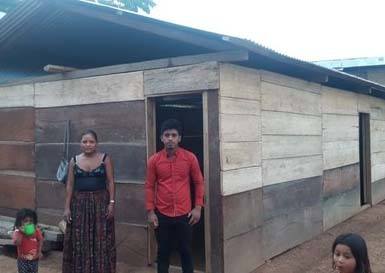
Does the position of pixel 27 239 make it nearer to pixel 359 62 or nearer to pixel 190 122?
pixel 190 122

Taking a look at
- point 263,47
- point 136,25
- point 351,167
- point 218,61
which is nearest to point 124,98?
point 136,25

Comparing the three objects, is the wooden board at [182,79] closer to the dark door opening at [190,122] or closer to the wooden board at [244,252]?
the dark door opening at [190,122]

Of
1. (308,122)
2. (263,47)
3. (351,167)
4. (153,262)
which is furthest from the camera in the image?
(351,167)

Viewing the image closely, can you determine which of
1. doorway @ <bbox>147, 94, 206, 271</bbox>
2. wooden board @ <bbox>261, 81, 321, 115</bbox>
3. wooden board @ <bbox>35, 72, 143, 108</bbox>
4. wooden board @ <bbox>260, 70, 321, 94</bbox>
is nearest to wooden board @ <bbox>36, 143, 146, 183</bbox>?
wooden board @ <bbox>35, 72, 143, 108</bbox>

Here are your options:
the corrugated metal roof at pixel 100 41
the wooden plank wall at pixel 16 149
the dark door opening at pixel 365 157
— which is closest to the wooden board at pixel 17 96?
the wooden plank wall at pixel 16 149

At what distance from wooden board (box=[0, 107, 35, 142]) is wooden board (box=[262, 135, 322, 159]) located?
3276mm

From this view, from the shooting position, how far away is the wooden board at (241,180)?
16.4 feet

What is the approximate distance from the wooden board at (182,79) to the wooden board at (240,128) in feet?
1.32

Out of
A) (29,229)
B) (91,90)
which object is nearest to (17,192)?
(91,90)

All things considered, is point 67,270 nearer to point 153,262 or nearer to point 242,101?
point 153,262

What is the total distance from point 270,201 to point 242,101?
142 centimetres

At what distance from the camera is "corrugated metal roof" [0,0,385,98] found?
4.93 meters

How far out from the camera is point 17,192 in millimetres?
6922

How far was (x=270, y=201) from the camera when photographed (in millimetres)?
5973
